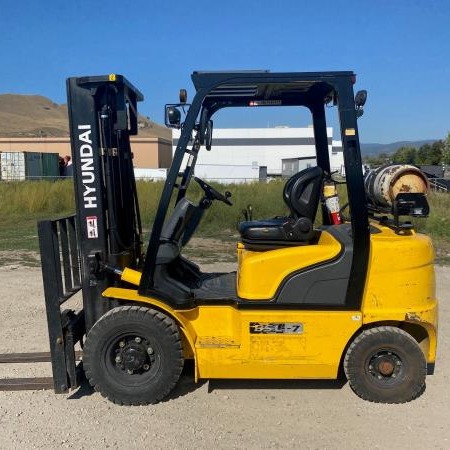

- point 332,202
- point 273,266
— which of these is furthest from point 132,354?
point 332,202

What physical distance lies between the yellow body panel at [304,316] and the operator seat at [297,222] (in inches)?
5.7

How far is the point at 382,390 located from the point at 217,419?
4.46 ft

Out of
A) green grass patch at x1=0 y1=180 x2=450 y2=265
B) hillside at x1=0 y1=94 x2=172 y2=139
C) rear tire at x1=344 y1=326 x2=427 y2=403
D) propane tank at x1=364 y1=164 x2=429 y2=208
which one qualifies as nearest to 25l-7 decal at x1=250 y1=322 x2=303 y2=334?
rear tire at x1=344 y1=326 x2=427 y2=403

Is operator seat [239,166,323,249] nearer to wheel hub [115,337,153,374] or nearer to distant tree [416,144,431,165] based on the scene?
wheel hub [115,337,153,374]

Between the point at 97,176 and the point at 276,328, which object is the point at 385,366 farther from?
the point at 97,176

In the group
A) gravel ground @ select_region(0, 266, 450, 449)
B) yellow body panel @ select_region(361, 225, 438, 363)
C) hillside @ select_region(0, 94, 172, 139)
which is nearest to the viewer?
gravel ground @ select_region(0, 266, 450, 449)

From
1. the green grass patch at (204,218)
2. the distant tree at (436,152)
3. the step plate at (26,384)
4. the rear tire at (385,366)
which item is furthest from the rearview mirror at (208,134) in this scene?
the distant tree at (436,152)

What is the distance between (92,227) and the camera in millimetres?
4215

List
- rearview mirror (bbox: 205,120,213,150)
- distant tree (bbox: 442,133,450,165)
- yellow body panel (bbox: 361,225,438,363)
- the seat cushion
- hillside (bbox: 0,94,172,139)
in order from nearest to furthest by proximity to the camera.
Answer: yellow body panel (bbox: 361,225,438,363), the seat cushion, rearview mirror (bbox: 205,120,213,150), distant tree (bbox: 442,133,450,165), hillside (bbox: 0,94,172,139)

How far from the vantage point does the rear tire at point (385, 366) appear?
3955 millimetres

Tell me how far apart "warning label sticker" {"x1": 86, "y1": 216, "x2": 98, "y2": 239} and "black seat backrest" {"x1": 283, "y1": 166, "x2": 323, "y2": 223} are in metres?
1.65

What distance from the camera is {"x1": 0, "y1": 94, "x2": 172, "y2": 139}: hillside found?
4670 inches

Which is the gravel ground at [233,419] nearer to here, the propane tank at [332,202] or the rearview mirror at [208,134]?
the propane tank at [332,202]

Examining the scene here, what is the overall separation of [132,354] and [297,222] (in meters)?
1.73
